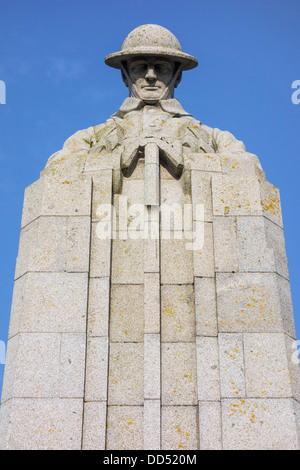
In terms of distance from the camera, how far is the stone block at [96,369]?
30.5 feet

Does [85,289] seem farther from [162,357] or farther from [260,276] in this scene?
[260,276]

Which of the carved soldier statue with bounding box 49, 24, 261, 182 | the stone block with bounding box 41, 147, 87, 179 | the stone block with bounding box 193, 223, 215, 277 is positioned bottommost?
the stone block with bounding box 193, 223, 215, 277

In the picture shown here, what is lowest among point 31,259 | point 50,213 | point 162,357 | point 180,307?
point 162,357

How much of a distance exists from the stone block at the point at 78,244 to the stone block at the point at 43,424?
6.20 ft

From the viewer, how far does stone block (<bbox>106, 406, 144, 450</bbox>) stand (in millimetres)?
9109

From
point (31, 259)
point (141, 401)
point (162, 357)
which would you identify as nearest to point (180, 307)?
point (162, 357)

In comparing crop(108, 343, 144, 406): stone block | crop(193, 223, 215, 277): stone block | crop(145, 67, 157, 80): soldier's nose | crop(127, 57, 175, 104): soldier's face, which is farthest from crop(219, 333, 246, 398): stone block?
crop(145, 67, 157, 80): soldier's nose

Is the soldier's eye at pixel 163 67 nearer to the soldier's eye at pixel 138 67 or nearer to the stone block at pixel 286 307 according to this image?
the soldier's eye at pixel 138 67

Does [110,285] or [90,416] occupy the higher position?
[110,285]

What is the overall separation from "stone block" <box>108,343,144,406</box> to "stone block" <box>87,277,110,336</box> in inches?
11.7

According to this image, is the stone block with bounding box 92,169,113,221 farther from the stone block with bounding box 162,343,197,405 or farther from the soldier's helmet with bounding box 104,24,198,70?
the soldier's helmet with bounding box 104,24,198,70
